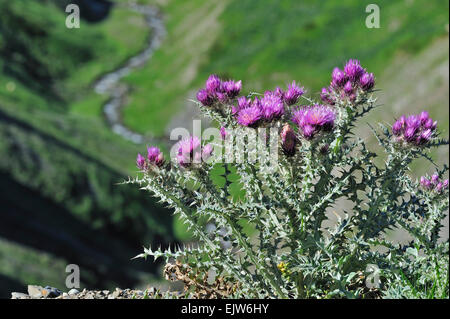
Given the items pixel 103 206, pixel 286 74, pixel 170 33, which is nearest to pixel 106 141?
pixel 103 206

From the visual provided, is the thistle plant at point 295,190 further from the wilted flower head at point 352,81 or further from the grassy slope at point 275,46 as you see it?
the grassy slope at point 275,46

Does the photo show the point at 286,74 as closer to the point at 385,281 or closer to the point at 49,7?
the point at 385,281

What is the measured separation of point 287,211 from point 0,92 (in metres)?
66.0

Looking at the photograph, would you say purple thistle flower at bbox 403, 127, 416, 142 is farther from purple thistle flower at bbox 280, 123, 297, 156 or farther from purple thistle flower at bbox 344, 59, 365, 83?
purple thistle flower at bbox 280, 123, 297, 156

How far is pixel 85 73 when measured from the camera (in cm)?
9719

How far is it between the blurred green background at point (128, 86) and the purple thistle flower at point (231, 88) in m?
8.09

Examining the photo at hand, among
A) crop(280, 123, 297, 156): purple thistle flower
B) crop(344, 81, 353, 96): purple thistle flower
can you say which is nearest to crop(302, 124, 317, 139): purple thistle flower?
crop(280, 123, 297, 156): purple thistle flower

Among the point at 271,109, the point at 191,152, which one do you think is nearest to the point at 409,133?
the point at 271,109

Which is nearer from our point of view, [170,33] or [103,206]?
[103,206]

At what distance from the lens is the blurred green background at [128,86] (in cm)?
3944

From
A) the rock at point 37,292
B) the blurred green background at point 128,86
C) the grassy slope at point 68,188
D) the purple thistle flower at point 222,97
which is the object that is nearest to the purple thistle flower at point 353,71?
the purple thistle flower at point 222,97

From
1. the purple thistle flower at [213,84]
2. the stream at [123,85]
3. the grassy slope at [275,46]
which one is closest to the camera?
the purple thistle flower at [213,84]

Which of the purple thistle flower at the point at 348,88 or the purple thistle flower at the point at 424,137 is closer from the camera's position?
the purple thistle flower at the point at 424,137

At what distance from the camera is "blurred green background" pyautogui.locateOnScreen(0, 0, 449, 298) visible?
39.4 metres
